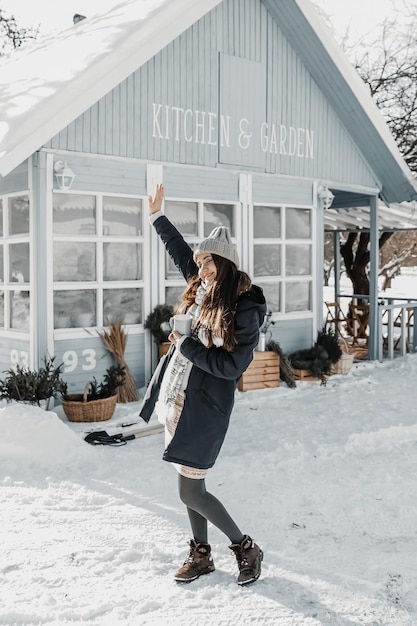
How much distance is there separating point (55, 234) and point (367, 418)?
4055mm

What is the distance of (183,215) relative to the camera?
9516mm

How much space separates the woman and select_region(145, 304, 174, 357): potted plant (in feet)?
16.7

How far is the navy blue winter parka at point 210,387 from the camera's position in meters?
3.55

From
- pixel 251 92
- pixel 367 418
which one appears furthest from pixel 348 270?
pixel 367 418

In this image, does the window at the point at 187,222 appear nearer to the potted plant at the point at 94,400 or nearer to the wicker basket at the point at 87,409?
the potted plant at the point at 94,400

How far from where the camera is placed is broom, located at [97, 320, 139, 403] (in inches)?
336

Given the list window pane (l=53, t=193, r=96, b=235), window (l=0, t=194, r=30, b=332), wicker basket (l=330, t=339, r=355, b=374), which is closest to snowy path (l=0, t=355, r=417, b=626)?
window (l=0, t=194, r=30, b=332)

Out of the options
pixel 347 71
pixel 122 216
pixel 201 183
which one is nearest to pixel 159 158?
pixel 201 183

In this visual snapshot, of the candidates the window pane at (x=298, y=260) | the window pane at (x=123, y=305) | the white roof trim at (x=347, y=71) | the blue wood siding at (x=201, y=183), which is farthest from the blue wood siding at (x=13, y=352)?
the white roof trim at (x=347, y=71)

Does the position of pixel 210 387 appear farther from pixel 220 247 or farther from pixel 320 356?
pixel 320 356

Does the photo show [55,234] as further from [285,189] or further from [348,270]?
[348,270]

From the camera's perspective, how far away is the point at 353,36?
1855cm

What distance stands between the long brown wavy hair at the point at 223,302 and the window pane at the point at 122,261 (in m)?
5.20

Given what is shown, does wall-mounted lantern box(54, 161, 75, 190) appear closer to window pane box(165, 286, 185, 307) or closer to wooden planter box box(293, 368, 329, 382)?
window pane box(165, 286, 185, 307)
